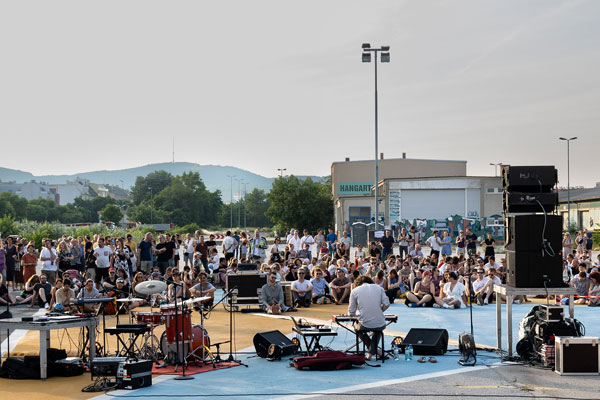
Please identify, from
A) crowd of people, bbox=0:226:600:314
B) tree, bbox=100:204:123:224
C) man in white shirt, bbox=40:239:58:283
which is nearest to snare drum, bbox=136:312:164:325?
crowd of people, bbox=0:226:600:314

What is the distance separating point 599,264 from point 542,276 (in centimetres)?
1289

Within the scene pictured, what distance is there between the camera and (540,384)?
33.8 feet

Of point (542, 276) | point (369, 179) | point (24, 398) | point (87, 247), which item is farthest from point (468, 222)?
point (24, 398)

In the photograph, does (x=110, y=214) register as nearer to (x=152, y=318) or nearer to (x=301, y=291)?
(x=301, y=291)

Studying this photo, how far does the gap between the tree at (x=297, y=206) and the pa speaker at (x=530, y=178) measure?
234 ft

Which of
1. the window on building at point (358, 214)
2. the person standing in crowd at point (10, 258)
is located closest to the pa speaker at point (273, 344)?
the person standing in crowd at point (10, 258)

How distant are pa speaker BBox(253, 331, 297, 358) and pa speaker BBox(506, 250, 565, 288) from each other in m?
3.95

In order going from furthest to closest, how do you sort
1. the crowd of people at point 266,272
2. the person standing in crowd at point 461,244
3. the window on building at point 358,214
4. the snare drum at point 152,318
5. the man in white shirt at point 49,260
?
the window on building at point 358,214 → the person standing in crowd at point 461,244 → the man in white shirt at point 49,260 → the crowd of people at point 266,272 → the snare drum at point 152,318

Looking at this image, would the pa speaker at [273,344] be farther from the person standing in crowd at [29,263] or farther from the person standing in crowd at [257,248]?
the person standing in crowd at [257,248]

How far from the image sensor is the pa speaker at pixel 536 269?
1194 centimetres

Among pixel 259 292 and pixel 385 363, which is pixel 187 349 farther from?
pixel 259 292

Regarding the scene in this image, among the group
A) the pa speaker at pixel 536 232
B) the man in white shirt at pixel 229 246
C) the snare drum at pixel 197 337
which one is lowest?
the snare drum at pixel 197 337

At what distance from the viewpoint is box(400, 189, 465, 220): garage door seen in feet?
176

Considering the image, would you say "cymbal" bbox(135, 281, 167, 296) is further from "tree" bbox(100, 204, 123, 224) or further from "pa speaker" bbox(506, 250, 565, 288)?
"tree" bbox(100, 204, 123, 224)
